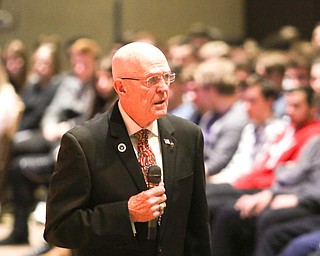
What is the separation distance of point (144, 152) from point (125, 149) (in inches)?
3.0

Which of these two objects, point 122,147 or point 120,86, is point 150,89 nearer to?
point 120,86

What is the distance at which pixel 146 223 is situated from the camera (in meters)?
3.20

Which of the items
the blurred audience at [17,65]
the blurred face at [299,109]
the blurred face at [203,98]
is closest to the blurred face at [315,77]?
the blurred face at [299,109]

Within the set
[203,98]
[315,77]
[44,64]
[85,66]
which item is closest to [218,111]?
[203,98]

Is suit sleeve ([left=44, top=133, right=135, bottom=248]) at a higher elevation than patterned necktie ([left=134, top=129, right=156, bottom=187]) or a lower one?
lower

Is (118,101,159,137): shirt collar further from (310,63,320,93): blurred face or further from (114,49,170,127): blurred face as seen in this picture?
(310,63,320,93): blurred face

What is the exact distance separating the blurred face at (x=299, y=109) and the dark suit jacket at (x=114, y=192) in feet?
8.32

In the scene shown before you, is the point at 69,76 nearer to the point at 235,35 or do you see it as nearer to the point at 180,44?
the point at 180,44

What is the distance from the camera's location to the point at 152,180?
309cm

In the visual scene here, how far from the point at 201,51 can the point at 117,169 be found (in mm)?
5191

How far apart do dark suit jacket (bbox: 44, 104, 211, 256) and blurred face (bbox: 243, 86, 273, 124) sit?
2.97 metres

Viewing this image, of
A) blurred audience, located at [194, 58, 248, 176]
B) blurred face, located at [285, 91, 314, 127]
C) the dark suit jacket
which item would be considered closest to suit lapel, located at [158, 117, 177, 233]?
the dark suit jacket

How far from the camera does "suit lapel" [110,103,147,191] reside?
125 inches

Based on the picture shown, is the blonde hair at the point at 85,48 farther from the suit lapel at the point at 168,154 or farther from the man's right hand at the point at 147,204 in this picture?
the man's right hand at the point at 147,204
